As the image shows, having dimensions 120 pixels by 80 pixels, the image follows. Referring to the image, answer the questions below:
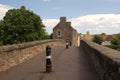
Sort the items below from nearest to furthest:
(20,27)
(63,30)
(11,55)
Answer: (11,55), (20,27), (63,30)

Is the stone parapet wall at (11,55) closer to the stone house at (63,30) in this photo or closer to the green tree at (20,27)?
the green tree at (20,27)

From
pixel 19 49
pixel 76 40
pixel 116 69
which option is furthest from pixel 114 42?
pixel 116 69

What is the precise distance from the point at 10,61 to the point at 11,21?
159 feet

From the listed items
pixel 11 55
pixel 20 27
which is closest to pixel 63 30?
pixel 20 27

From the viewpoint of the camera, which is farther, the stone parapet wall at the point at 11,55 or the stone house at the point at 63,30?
the stone house at the point at 63,30

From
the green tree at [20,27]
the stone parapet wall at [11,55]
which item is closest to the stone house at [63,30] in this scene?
the green tree at [20,27]

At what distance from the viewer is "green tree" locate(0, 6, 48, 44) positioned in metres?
57.2

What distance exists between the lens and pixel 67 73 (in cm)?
997

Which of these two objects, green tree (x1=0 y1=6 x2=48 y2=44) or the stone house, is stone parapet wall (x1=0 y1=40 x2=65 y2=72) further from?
the stone house

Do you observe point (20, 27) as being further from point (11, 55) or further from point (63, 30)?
point (11, 55)

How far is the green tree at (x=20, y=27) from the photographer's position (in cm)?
5719

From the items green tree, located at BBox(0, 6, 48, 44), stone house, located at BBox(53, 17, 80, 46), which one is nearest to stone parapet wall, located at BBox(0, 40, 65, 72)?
green tree, located at BBox(0, 6, 48, 44)

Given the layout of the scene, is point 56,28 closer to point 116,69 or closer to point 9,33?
point 9,33

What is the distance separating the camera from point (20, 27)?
5722 cm
